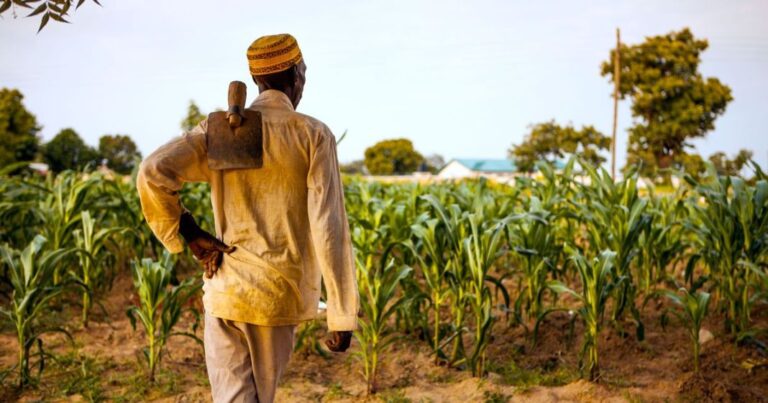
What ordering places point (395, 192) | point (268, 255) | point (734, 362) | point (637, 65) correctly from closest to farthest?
1. point (268, 255)
2. point (734, 362)
3. point (395, 192)
4. point (637, 65)

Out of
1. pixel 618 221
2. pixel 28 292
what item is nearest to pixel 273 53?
pixel 28 292

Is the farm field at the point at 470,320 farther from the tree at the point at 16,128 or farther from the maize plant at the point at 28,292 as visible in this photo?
the tree at the point at 16,128

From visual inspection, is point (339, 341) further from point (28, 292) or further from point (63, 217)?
point (63, 217)

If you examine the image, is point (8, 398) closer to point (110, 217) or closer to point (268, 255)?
point (268, 255)

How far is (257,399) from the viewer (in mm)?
2250

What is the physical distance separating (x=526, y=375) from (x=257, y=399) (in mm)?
2316

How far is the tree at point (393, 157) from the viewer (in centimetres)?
7106

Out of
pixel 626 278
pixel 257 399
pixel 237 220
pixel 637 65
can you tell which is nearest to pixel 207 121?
pixel 237 220

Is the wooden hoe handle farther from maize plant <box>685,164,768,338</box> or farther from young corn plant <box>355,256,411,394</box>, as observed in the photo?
maize plant <box>685,164,768,338</box>

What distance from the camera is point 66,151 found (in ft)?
160

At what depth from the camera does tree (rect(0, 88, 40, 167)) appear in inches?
1368

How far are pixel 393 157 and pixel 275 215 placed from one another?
228ft

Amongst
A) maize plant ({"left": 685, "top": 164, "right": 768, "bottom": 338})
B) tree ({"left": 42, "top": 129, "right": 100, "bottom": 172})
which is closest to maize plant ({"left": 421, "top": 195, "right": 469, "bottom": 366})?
maize plant ({"left": 685, "top": 164, "right": 768, "bottom": 338})

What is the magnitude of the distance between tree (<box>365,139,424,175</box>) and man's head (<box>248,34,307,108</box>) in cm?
6834
